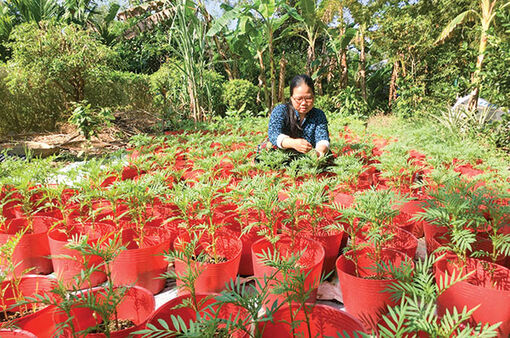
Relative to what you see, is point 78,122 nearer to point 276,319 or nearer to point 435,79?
point 276,319

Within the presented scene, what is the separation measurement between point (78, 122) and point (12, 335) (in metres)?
4.64

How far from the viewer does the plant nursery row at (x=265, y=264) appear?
102 cm

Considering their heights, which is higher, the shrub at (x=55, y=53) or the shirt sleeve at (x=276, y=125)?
the shrub at (x=55, y=53)

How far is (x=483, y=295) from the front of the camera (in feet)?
3.89

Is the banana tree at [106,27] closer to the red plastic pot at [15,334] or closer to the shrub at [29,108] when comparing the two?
the shrub at [29,108]

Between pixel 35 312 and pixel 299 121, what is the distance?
256cm

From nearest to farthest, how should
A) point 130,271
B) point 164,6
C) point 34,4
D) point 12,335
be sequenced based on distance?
point 12,335
point 130,271
point 164,6
point 34,4

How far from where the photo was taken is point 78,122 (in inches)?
196

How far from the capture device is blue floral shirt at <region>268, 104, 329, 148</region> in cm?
300

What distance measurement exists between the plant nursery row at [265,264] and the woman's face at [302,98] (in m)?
0.70

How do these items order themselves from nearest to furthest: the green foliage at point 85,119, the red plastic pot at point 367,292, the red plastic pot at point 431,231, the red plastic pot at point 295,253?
the red plastic pot at point 367,292, the red plastic pot at point 295,253, the red plastic pot at point 431,231, the green foliage at point 85,119

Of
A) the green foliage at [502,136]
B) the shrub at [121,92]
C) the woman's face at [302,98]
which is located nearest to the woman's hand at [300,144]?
the woman's face at [302,98]

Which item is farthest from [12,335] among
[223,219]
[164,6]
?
[164,6]

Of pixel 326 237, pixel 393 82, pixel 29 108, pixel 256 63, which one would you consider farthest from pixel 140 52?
pixel 326 237
